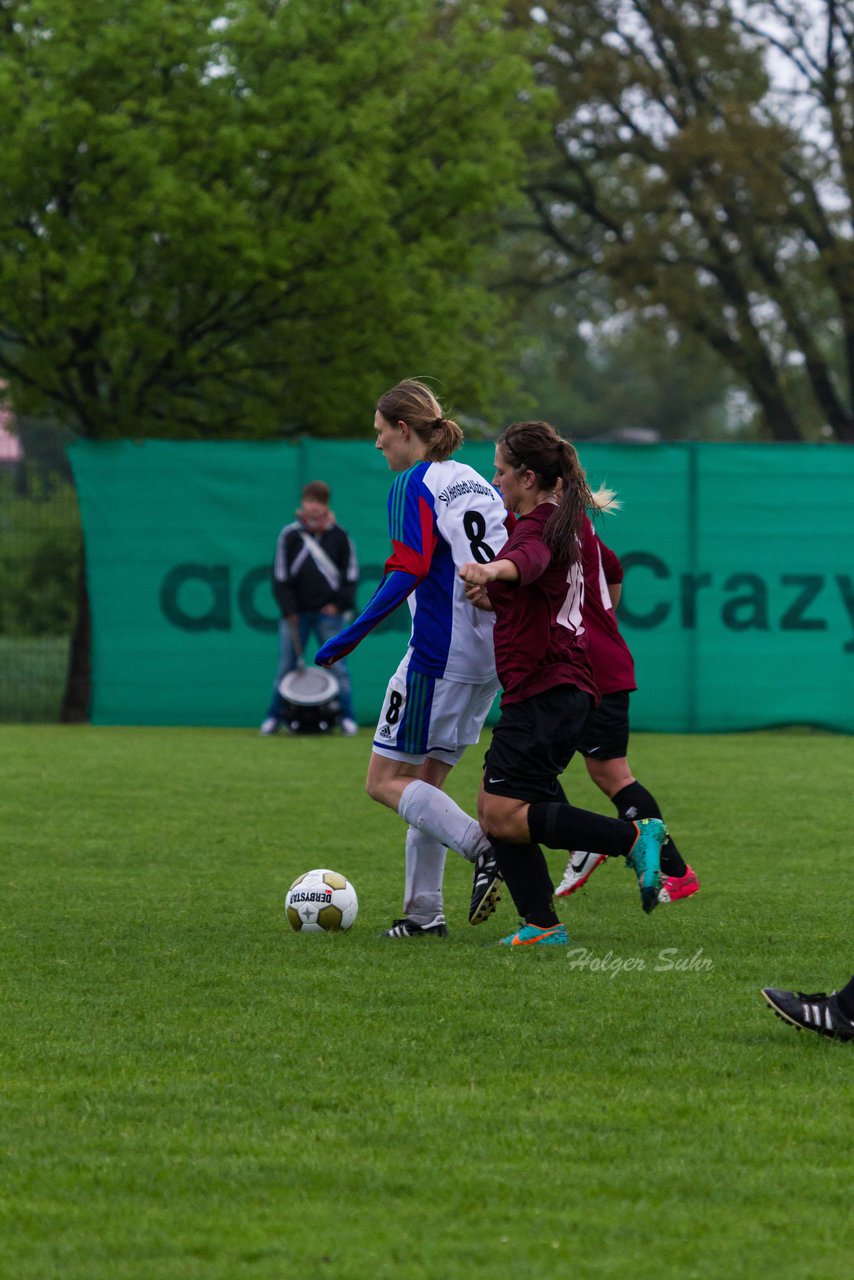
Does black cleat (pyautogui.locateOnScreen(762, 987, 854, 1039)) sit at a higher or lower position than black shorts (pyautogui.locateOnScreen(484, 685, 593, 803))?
lower

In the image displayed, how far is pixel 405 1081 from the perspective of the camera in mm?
4602

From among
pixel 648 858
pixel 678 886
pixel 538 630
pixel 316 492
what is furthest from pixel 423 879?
pixel 316 492

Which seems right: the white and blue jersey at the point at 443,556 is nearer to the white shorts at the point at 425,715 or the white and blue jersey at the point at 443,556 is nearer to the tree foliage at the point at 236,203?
the white shorts at the point at 425,715

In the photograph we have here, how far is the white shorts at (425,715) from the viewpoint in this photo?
6684 mm

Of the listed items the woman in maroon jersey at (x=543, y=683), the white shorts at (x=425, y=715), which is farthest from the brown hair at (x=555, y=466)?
the white shorts at (x=425, y=715)

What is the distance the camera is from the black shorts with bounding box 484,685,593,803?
20.7 ft

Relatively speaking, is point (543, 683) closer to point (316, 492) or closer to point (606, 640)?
point (606, 640)

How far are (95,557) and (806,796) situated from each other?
7.29 meters

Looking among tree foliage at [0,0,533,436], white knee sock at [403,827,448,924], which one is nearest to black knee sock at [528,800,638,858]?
white knee sock at [403,827,448,924]

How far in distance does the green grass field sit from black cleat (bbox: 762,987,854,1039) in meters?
0.06

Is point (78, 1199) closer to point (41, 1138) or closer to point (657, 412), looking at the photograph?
point (41, 1138)

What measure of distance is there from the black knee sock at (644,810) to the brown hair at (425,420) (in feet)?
6.07

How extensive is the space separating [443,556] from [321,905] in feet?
4.39

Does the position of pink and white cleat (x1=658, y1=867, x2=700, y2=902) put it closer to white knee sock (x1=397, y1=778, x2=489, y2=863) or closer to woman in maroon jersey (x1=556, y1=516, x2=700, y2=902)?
woman in maroon jersey (x1=556, y1=516, x2=700, y2=902)
